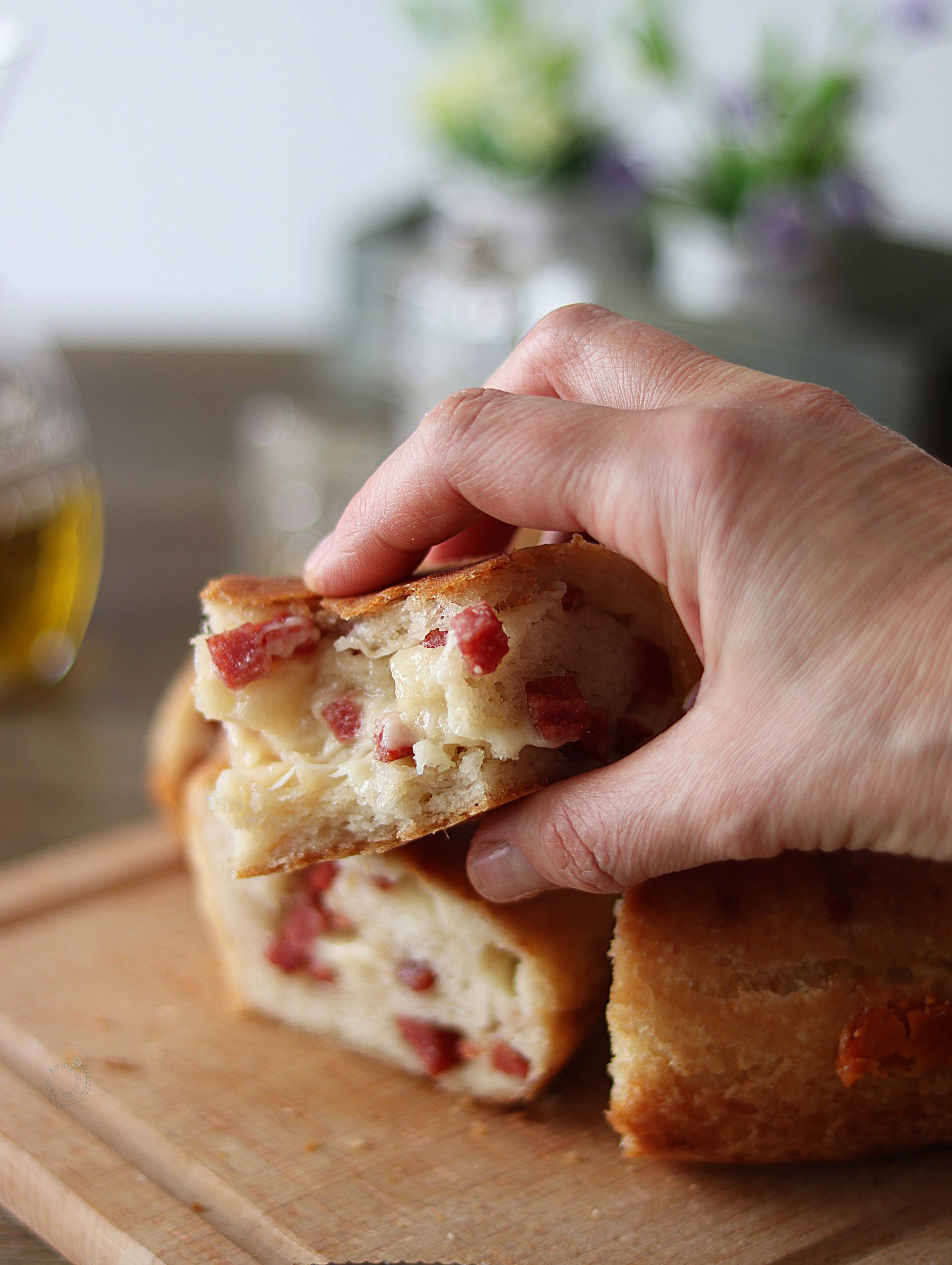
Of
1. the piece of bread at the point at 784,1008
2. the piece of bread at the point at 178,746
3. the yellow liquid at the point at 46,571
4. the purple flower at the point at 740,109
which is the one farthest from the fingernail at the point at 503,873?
the purple flower at the point at 740,109

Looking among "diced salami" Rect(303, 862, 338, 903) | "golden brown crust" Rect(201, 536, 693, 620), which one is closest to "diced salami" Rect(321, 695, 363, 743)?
"golden brown crust" Rect(201, 536, 693, 620)

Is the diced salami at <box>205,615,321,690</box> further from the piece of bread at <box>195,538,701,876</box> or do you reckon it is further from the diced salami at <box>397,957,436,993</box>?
the diced salami at <box>397,957,436,993</box>

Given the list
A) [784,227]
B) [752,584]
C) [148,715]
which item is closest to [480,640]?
Answer: [752,584]

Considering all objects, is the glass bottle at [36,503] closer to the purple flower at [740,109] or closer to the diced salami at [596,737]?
the diced salami at [596,737]

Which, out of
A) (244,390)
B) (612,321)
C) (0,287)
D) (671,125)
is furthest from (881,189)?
(612,321)

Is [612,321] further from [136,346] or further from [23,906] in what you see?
[136,346]

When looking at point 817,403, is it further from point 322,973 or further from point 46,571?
point 46,571
